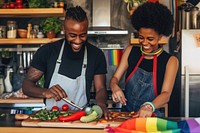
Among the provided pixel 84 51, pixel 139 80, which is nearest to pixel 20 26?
pixel 84 51

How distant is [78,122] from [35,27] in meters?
2.64

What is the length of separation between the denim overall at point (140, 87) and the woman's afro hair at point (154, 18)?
0.68 feet

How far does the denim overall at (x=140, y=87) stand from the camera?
7.72 ft

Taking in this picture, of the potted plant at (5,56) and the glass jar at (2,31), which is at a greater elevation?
the glass jar at (2,31)

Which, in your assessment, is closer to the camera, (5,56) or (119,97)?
(119,97)

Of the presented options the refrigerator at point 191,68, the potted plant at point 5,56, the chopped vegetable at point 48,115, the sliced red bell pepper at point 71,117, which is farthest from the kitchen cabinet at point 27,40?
the sliced red bell pepper at point 71,117

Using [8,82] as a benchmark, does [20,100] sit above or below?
below

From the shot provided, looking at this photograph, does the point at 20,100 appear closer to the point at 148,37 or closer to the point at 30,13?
the point at 30,13

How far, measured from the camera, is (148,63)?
7.80 ft

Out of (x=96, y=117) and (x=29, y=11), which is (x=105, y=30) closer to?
(x=29, y=11)

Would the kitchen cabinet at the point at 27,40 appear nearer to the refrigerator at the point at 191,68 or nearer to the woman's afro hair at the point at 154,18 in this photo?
the refrigerator at the point at 191,68

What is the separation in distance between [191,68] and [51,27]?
168cm

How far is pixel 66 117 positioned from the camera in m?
1.92

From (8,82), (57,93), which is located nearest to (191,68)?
(57,93)
